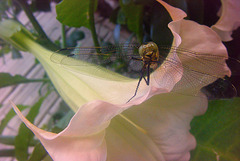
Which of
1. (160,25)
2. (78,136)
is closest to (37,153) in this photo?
(78,136)

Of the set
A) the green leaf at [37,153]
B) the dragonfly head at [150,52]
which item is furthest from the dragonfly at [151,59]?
the green leaf at [37,153]

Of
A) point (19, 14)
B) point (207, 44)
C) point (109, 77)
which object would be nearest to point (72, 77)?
point (109, 77)

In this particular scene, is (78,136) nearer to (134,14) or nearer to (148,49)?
(148,49)

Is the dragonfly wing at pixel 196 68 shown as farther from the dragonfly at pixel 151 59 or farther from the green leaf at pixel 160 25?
the green leaf at pixel 160 25

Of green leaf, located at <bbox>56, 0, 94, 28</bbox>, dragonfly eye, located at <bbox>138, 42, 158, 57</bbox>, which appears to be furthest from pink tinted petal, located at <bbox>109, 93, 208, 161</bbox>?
green leaf, located at <bbox>56, 0, 94, 28</bbox>

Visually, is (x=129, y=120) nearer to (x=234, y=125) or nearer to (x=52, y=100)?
(x=234, y=125)

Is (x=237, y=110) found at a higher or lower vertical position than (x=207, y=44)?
lower
